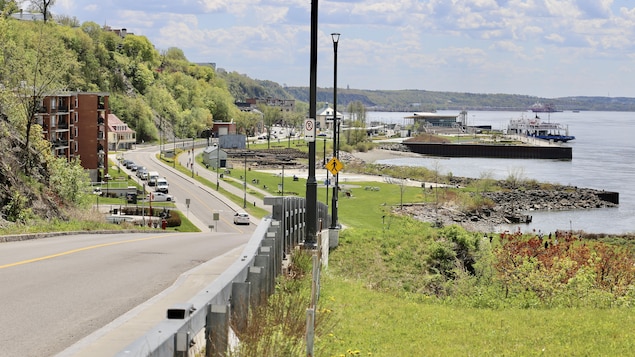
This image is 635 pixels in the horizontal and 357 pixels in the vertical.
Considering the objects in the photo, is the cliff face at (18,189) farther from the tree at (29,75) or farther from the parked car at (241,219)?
the parked car at (241,219)

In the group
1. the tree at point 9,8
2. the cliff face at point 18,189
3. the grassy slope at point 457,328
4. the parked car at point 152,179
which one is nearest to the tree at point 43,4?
the tree at point 9,8

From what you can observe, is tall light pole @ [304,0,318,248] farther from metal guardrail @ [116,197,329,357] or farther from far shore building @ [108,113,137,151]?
far shore building @ [108,113,137,151]

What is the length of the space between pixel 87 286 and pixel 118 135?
14285 cm

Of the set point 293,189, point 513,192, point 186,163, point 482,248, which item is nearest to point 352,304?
point 482,248

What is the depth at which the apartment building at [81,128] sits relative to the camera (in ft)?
280

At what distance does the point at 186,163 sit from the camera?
14038 centimetres

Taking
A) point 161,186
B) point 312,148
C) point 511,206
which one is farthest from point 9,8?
point 312,148

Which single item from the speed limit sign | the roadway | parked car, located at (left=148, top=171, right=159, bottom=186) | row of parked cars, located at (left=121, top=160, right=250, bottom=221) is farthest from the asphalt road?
the speed limit sign

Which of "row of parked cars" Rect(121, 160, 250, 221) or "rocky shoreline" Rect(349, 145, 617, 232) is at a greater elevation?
"row of parked cars" Rect(121, 160, 250, 221)

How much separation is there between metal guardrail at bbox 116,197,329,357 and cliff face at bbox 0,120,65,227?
65.6 feet

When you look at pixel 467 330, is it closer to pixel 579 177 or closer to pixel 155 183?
pixel 155 183

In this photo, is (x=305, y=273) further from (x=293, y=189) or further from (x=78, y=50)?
(x=78, y=50)

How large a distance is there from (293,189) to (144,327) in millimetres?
93725

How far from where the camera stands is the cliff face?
108ft
